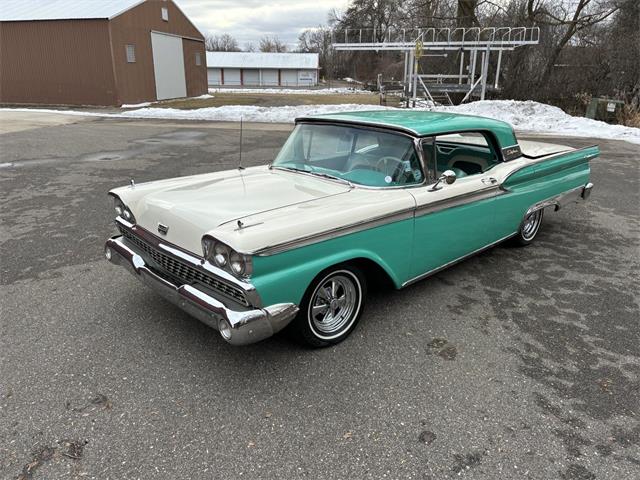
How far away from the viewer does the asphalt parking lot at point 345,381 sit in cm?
226

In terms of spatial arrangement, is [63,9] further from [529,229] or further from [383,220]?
[383,220]

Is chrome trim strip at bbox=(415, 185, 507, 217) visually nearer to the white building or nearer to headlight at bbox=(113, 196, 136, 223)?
headlight at bbox=(113, 196, 136, 223)

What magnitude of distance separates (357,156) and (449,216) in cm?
86

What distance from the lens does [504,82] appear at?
20609 millimetres

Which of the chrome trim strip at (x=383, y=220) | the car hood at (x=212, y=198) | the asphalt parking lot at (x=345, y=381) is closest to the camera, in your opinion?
the asphalt parking lot at (x=345, y=381)

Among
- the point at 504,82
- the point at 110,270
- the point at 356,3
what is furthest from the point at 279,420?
the point at 356,3

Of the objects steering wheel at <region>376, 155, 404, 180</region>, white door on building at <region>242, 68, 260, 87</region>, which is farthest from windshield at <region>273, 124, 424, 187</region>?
white door on building at <region>242, 68, 260, 87</region>

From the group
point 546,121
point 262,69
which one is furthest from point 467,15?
point 262,69

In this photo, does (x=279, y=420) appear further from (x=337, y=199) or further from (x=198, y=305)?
(x=337, y=199)

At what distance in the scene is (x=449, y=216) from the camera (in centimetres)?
371

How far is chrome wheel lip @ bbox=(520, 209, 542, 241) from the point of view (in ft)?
16.5

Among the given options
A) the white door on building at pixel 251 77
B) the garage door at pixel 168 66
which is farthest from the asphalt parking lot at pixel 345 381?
the white door on building at pixel 251 77

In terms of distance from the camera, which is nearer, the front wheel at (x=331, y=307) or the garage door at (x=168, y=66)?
the front wheel at (x=331, y=307)

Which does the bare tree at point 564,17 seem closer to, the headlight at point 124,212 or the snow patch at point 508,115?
the snow patch at point 508,115
